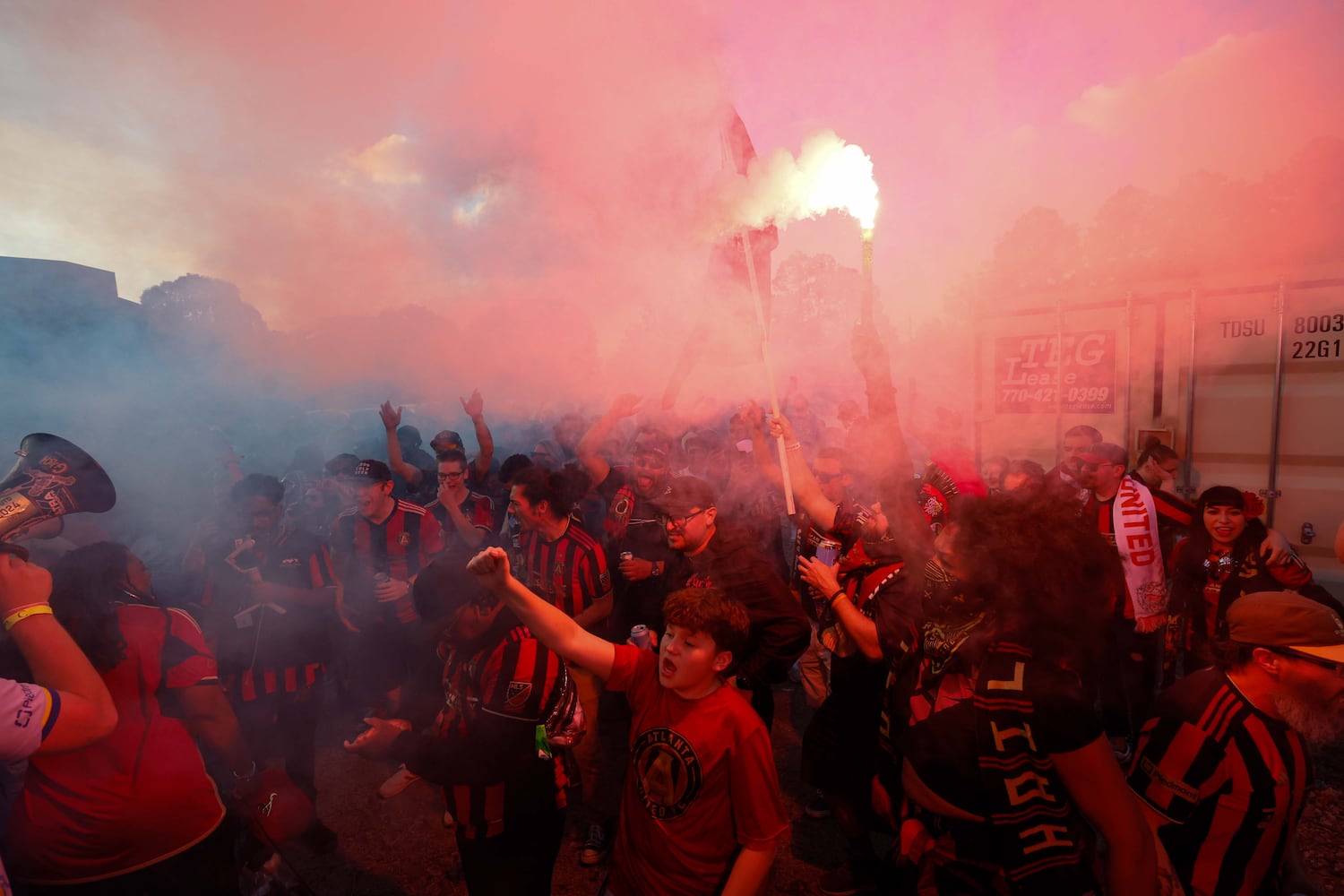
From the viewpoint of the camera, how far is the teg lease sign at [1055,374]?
249 inches

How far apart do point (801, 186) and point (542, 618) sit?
9.33ft

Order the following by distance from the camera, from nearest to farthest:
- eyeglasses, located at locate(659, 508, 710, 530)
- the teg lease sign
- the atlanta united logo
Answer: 1. the atlanta united logo
2. eyeglasses, located at locate(659, 508, 710, 530)
3. the teg lease sign

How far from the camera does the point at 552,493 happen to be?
13.2 feet

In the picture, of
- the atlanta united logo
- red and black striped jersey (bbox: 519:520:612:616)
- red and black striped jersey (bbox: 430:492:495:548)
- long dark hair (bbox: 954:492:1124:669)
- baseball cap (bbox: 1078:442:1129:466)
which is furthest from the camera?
red and black striped jersey (bbox: 430:492:495:548)

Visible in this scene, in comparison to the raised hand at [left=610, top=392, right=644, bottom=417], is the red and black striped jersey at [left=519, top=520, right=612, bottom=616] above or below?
below

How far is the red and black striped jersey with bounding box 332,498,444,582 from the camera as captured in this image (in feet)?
15.6

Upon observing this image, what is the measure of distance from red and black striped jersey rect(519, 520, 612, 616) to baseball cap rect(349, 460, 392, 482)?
1434 millimetres

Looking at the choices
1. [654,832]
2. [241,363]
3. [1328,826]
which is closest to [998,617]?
[654,832]

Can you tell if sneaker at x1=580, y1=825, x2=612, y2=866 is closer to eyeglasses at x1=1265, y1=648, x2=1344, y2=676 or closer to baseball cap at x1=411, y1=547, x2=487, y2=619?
baseball cap at x1=411, y1=547, x2=487, y2=619

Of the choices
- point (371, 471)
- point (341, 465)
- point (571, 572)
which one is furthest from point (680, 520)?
point (341, 465)

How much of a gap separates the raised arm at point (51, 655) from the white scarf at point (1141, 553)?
17.1ft

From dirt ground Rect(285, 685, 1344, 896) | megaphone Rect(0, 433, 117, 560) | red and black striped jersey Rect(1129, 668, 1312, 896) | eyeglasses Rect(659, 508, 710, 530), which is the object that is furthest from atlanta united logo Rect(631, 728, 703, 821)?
megaphone Rect(0, 433, 117, 560)

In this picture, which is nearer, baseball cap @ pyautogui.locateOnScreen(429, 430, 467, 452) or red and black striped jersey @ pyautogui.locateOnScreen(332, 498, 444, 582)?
red and black striped jersey @ pyautogui.locateOnScreen(332, 498, 444, 582)

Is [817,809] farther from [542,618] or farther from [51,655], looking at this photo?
[51,655]
